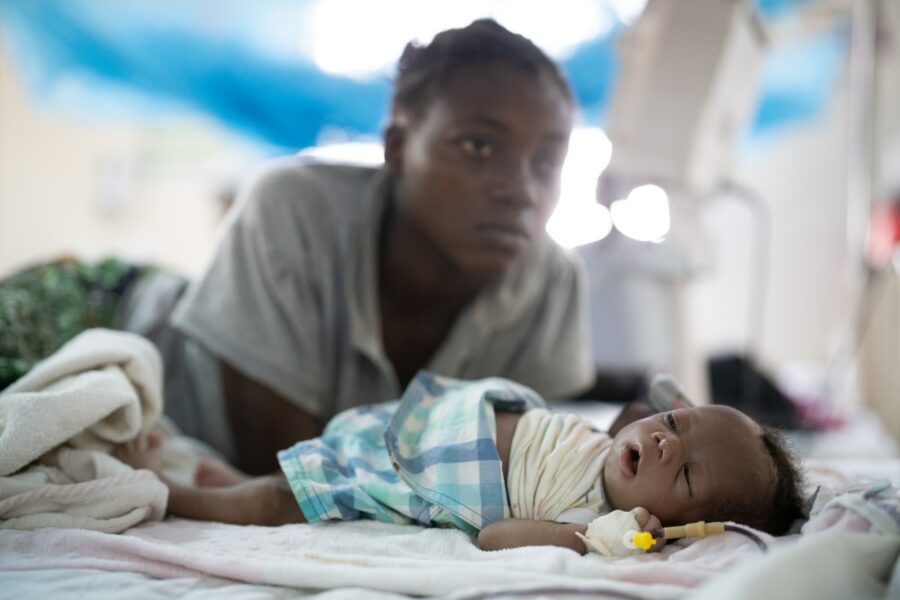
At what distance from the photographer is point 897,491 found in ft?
1.97

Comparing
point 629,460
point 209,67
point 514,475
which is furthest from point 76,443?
point 209,67

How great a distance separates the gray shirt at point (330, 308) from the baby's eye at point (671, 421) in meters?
0.53

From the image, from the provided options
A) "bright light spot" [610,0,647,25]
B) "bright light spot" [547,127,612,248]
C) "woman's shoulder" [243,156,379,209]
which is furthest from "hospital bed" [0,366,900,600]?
"bright light spot" [610,0,647,25]

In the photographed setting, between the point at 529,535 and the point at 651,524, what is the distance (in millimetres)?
105

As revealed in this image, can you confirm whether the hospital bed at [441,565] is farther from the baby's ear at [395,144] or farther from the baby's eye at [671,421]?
the baby's ear at [395,144]

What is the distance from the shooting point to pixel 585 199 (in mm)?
1871

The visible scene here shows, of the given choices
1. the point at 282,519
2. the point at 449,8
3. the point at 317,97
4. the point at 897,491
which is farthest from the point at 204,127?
the point at 897,491

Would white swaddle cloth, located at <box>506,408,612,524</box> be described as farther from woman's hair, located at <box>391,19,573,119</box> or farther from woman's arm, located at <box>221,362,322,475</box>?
woman's hair, located at <box>391,19,573,119</box>

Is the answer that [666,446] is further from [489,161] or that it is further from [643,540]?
[489,161]

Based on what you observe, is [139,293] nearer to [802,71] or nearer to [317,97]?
[317,97]

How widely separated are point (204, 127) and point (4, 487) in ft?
6.24

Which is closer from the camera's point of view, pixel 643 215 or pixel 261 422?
pixel 261 422

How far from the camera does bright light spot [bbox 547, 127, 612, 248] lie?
1.62 m

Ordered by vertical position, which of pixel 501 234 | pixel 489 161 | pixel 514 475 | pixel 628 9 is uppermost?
pixel 628 9
